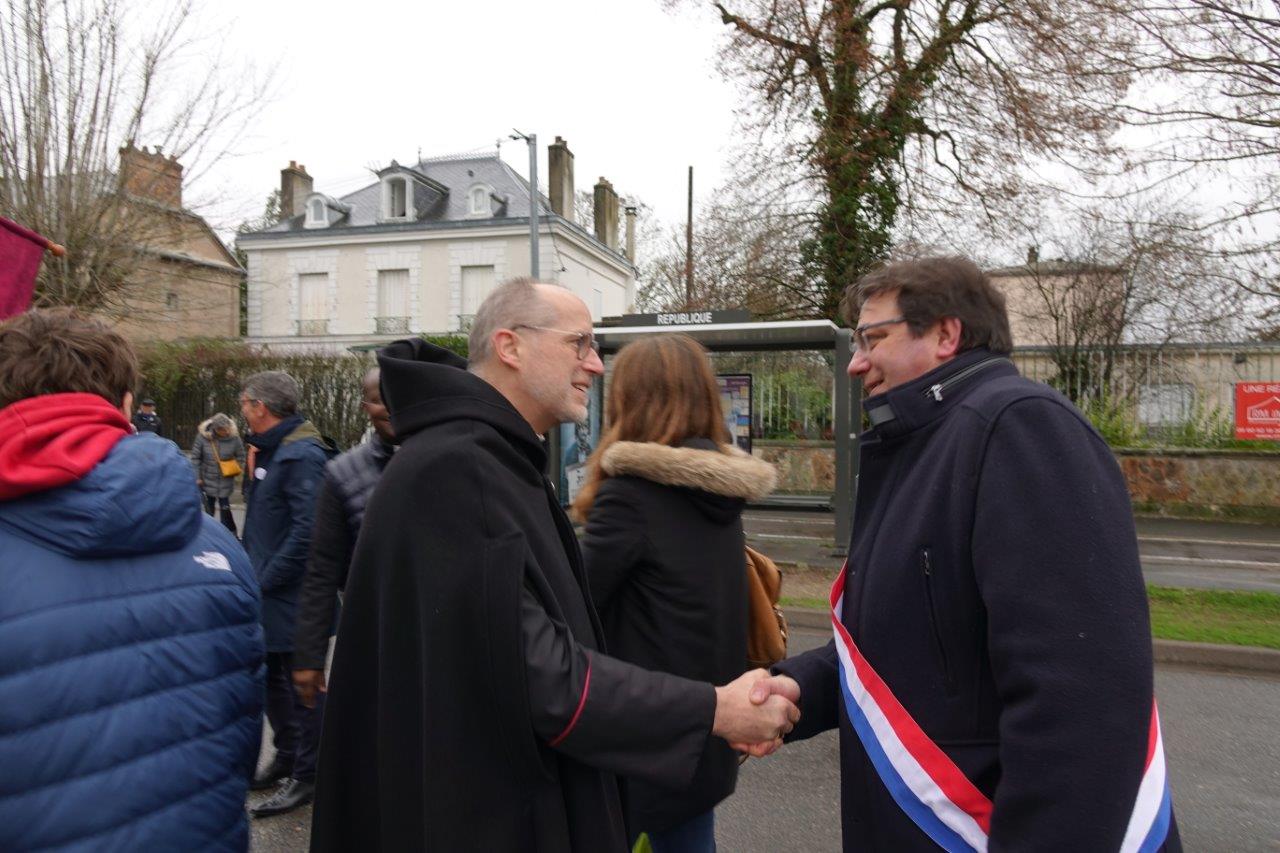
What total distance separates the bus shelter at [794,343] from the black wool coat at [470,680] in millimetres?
7755

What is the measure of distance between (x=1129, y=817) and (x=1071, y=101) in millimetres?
14907

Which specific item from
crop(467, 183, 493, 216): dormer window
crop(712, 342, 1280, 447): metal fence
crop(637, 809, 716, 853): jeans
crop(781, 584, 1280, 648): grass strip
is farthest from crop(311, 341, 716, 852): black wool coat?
crop(467, 183, 493, 216): dormer window

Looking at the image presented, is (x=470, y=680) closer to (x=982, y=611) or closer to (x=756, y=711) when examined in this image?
(x=756, y=711)

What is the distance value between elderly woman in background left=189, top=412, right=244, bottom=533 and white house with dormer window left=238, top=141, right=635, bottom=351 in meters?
22.0

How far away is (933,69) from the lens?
15.0m

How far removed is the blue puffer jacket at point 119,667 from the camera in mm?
1655

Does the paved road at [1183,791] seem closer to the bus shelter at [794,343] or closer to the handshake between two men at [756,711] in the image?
the handshake between two men at [756,711]

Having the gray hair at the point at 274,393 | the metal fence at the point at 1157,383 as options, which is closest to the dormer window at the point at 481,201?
the metal fence at the point at 1157,383

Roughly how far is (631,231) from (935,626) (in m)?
46.2

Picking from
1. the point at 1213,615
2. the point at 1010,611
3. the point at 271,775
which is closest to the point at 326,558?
the point at 271,775

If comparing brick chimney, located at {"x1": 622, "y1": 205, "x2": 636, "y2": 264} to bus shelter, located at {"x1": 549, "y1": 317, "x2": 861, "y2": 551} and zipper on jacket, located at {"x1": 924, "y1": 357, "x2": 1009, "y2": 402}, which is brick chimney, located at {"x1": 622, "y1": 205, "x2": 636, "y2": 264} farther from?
zipper on jacket, located at {"x1": 924, "y1": 357, "x2": 1009, "y2": 402}

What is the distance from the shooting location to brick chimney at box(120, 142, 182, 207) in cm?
1373

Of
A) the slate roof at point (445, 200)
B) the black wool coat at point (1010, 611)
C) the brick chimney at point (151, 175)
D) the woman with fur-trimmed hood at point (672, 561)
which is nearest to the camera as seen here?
the black wool coat at point (1010, 611)

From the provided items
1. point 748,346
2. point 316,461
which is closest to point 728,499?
point 316,461
